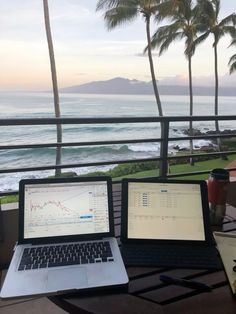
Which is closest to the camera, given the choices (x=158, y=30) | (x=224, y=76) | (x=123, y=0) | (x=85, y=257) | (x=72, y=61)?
(x=85, y=257)

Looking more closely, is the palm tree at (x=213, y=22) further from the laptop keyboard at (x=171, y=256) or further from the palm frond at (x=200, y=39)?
the laptop keyboard at (x=171, y=256)

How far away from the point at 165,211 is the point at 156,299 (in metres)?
0.36

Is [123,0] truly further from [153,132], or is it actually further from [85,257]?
[85,257]

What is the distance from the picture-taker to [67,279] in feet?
2.82

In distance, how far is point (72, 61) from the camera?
20.1 m

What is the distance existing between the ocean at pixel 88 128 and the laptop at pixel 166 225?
30.9 feet

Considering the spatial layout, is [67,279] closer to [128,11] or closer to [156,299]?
[156,299]

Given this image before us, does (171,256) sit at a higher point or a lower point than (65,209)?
lower

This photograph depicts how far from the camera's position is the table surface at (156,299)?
0.76 meters

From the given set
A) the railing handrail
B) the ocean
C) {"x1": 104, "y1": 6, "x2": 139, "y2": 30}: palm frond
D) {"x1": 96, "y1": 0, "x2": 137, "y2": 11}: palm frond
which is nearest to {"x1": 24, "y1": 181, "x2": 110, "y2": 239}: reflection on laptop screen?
the railing handrail

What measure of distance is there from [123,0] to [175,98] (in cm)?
1428

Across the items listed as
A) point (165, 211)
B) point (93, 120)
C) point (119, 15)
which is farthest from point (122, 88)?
point (165, 211)

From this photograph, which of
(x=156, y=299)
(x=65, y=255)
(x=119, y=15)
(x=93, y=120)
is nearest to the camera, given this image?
(x=156, y=299)

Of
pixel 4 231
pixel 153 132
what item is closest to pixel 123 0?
pixel 153 132
